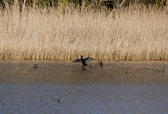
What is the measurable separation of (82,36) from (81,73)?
6.87 ft

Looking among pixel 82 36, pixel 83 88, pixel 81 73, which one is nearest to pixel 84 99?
pixel 83 88

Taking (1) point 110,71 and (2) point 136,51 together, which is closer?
(1) point 110,71

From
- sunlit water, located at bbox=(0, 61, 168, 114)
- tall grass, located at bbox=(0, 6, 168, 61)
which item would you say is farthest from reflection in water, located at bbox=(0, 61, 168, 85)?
tall grass, located at bbox=(0, 6, 168, 61)

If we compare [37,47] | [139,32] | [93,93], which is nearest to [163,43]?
[139,32]

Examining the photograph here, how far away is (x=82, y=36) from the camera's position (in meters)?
12.0

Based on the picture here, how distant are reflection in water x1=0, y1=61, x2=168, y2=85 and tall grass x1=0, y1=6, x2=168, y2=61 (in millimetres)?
418

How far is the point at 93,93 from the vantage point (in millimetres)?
8055

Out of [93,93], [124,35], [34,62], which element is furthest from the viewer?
[124,35]

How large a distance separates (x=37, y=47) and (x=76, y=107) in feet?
16.2

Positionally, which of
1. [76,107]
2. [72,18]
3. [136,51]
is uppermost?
[72,18]

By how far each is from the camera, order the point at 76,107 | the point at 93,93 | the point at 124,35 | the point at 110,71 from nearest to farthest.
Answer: the point at 76,107 < the point at 93,93 < the point at 110,71 < the point at 124,35

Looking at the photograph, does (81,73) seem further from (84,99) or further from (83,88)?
(84,99)

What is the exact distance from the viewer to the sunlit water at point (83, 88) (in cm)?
684

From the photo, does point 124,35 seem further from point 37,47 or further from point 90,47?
point 37,47
